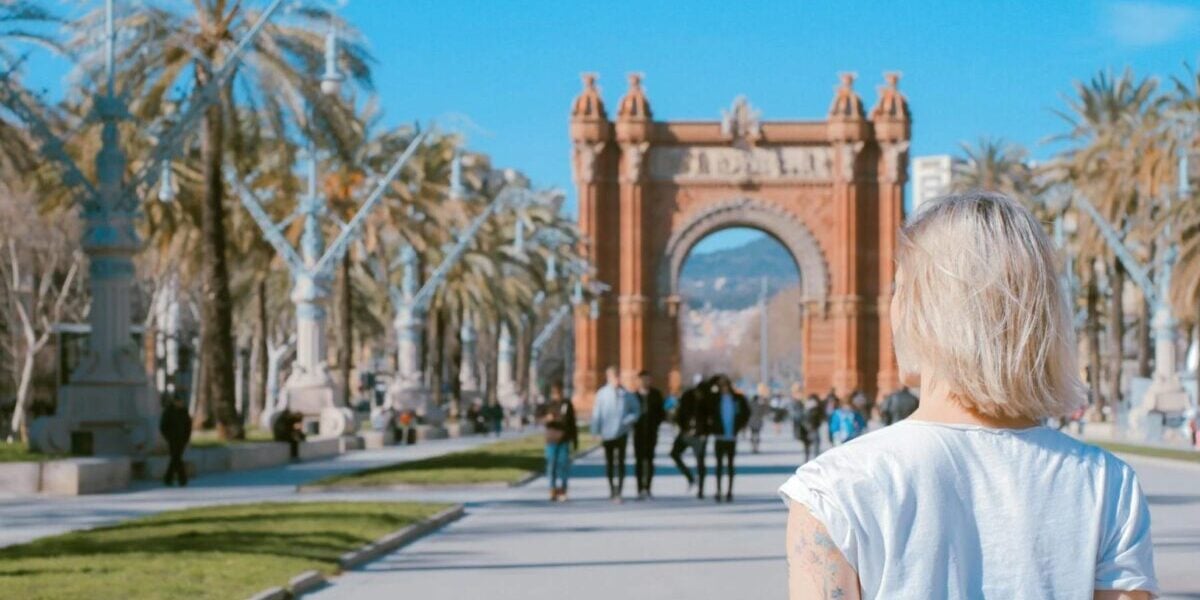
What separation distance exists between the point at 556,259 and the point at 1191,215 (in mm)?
34746

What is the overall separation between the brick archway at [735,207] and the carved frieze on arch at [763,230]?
0.06 metres

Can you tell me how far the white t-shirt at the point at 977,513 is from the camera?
2906 millimetres

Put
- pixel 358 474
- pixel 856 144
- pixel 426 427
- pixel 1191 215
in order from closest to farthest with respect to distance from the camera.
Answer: pixel 358 474 < pixel 1191 215 < pixel 426 427 < pixel 856 144

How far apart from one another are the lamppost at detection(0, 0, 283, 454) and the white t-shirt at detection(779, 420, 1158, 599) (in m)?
25.3

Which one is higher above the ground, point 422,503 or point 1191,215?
point 1191,215

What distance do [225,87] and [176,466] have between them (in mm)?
8853

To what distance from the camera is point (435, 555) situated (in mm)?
16141

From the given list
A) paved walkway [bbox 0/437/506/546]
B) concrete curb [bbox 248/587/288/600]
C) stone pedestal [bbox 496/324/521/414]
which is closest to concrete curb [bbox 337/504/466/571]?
concrete curb [bbox 248/587/288/600]

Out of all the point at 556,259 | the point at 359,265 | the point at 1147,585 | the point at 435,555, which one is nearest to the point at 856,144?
the point at 556,259

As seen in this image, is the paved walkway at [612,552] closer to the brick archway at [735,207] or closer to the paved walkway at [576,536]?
the paved walkway at [576,536]

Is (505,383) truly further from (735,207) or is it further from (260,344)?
(260,344)

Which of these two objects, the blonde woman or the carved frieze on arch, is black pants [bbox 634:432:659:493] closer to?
the blonde woman

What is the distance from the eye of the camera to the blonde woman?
2.91m

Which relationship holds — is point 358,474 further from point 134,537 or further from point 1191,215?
point 1191,215
